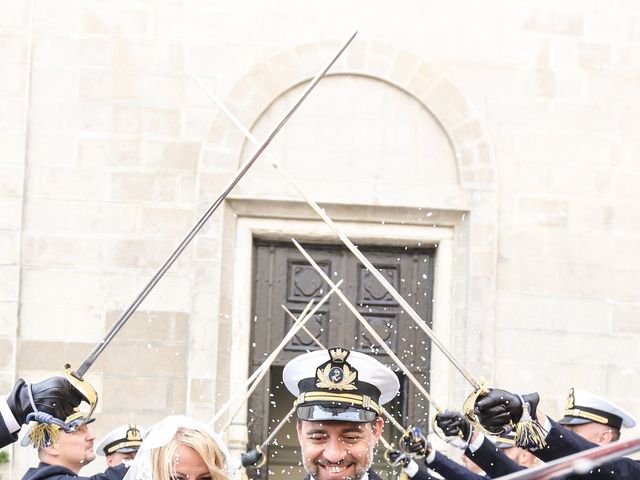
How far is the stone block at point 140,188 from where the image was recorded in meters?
9.71

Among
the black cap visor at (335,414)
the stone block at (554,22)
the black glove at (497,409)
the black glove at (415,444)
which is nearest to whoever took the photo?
the black cap visor at (335,414)

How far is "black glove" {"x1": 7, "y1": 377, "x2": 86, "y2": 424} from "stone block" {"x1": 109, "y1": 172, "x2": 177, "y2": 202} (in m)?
4.96

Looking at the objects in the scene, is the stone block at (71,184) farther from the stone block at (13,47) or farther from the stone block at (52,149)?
the stone block at (13,47)

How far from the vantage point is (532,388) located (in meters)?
9.78

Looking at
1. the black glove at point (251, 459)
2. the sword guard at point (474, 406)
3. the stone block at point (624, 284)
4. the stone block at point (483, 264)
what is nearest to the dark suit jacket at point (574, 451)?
the sword guard at point (474, 406)

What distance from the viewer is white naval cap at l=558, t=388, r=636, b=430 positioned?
6.52 m

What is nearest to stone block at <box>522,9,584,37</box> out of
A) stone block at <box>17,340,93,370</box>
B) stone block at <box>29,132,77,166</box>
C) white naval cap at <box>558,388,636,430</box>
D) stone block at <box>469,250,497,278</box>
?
stone block at <box>469,250,497,278</box>

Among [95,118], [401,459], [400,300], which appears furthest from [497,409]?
[95,118]

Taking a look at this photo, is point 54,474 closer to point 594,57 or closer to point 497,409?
point 497,409

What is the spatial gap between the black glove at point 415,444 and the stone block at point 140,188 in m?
3.88

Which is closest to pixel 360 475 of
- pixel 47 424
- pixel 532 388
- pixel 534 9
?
pixel 47 424

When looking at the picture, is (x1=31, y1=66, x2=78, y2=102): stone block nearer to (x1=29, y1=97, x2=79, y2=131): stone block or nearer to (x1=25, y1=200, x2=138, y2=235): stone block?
(x1=29, y1=97, x2=79, y2=131): stone block

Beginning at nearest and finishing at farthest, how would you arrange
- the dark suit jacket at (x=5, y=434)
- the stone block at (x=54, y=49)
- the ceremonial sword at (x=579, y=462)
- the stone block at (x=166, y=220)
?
the ceremonial sword at (x=579, y=462), the dark suit jacket at (x=5, y=434), the stone block at (x=166, y=220), the stone block at (x=54, y=49)

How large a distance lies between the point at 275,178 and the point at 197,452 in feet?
18.6
